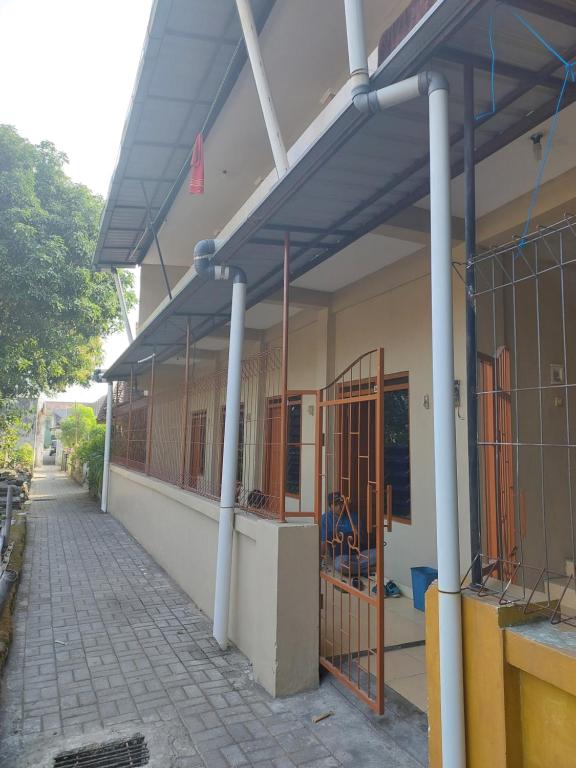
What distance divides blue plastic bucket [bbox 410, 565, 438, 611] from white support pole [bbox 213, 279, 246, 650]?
1935 mm

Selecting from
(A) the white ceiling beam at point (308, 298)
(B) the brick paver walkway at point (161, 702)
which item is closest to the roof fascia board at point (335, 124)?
(A) the white ceiling beam at point (308, 298)

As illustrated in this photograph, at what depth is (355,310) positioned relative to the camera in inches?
282

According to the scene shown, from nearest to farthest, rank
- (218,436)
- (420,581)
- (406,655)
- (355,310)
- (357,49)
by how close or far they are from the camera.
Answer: (357,49)
(406,655)
(420,581)
(218,436)
(355,310)

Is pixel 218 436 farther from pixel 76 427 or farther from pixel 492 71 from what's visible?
pixel 76 427

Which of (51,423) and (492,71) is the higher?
(51,423)

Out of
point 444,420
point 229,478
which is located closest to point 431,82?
point 444,420

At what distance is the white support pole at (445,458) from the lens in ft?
6.82

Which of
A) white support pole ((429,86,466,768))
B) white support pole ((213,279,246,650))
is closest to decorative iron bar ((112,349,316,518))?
white support pole ((213,279,246,650))

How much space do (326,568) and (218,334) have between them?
555 centimetres

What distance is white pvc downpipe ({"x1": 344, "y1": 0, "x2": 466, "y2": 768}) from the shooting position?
2082mm

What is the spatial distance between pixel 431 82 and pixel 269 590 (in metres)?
3.20

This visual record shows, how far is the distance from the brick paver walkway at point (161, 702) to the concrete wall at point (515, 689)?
99 centimetres

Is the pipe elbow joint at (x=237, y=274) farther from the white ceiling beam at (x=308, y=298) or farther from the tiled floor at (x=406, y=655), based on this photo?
the tiled floor at (x=406, y=655)

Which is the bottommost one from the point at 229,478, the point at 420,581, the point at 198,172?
the point at 420,581
